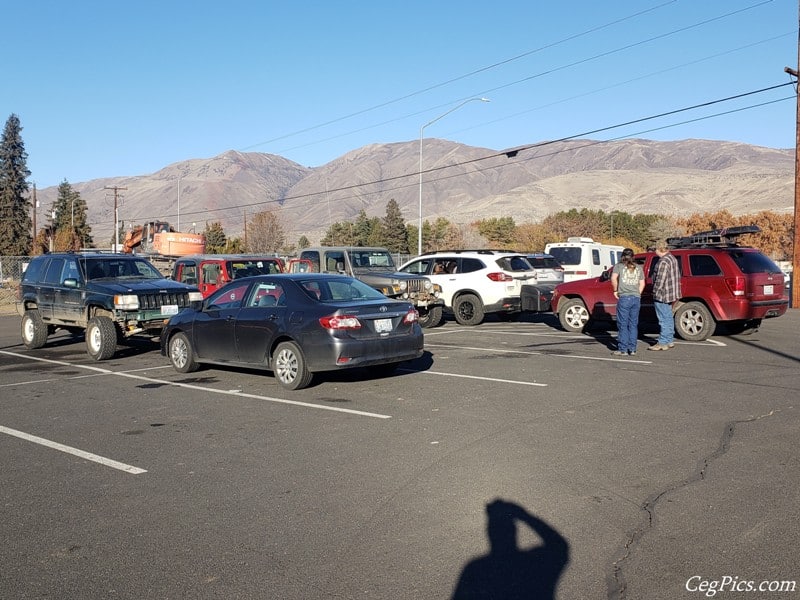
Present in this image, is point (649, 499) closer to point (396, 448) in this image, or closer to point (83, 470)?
point (396, 448)

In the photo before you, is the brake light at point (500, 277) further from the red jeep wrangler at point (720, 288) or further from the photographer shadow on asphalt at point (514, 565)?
the photographer shadow on asphalt at point (514, 565)

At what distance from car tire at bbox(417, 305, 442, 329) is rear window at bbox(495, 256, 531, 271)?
184 centimetres

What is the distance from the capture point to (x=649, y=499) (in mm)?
5695

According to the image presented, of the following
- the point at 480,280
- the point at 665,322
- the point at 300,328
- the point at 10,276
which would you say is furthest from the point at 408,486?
the point at 10,276

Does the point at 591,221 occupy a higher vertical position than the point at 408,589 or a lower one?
higher

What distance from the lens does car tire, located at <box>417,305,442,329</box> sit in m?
18.6

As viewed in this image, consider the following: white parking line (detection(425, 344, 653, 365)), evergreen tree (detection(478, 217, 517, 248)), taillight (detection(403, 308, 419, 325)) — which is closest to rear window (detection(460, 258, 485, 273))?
white parking line (detection(425, 344, 653, 365))

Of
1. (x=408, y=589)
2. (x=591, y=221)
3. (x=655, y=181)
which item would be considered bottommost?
(x=408, y=589)

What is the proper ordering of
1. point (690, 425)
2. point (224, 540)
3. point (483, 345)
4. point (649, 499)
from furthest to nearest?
point (483, 345), point (690, 425), point (649, 499), point (224, 540)

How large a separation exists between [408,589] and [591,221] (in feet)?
237

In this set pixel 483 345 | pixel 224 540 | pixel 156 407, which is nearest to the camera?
pixel 224 540

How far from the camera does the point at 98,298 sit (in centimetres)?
1448

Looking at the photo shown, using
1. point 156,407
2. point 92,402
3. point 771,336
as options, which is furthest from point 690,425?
point 771,336

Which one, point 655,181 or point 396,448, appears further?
point 655,181
